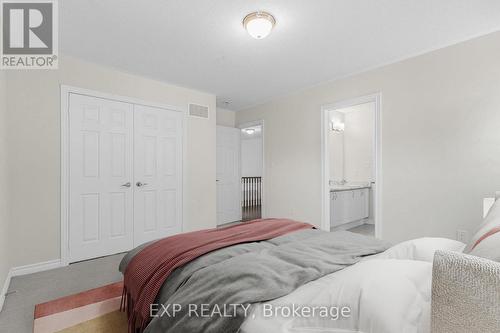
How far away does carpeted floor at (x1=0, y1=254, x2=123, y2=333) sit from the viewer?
6.25ft

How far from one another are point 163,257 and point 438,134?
322 centimetres

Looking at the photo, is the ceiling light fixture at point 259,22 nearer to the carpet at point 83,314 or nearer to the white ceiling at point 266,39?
the white ceiling at point 266,39

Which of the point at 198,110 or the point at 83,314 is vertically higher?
the point at 198,110

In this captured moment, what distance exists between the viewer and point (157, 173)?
12.8ft

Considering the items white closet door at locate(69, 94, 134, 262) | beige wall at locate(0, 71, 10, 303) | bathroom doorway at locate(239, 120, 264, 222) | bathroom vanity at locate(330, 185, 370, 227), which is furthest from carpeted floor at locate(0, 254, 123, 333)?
bathroom doorway at locate(239, 120, 264, 222)

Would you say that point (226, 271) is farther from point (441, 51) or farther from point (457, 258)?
point (441, 51)

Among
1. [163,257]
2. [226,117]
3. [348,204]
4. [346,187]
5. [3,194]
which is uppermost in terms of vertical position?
[226,117]

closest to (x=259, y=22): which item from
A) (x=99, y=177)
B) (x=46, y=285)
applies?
(x=99, y=177)

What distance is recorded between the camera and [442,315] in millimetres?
575

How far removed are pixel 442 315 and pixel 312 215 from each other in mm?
3730

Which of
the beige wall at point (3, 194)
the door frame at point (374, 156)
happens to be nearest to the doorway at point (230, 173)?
the door frame at point (374, 156)

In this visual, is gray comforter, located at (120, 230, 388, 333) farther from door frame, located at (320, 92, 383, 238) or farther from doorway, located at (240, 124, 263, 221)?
doorway, located at (240, 124, 263, 221)

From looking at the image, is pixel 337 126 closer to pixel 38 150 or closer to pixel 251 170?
pixel 251 170

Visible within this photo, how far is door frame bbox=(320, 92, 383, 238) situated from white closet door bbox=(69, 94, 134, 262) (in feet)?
9.91
